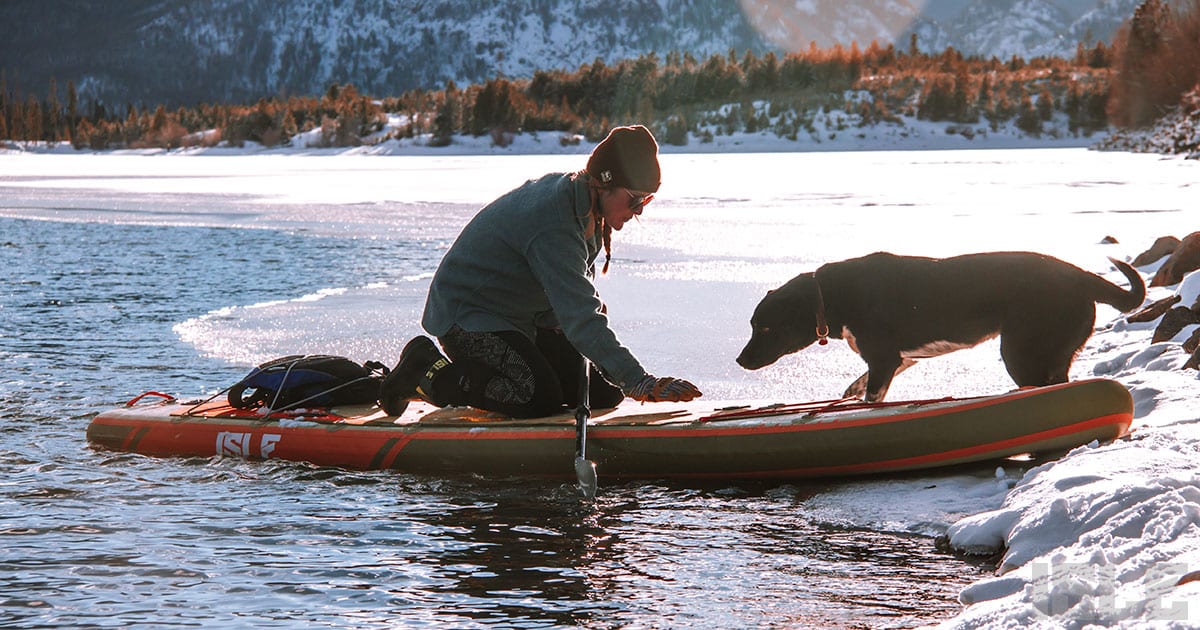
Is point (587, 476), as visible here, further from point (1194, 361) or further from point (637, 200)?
point (1194, 361)

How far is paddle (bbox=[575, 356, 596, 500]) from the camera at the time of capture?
5176 millimetres

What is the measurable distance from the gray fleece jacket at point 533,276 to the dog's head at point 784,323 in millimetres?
1167

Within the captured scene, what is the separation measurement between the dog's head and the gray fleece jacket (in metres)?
1.17

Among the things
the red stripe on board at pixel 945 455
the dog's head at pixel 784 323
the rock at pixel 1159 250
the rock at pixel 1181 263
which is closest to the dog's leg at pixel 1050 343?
the red stripe on board at pixel 945 455

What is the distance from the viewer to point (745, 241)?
49.8ft

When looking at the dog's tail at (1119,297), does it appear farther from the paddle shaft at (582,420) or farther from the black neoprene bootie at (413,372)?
the black neoprene bootie at (413,372)

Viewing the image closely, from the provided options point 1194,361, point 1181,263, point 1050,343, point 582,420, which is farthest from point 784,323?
point 1181,263

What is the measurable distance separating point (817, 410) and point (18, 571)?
3.18m

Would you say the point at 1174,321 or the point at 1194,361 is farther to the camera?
the point at 1174,321

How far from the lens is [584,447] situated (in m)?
5.29

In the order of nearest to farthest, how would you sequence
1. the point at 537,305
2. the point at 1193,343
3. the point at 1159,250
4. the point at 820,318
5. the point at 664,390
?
the point at 664,390, the point at 537,305, the point at 820,318, the point at 1193,343, the point at 1159,250

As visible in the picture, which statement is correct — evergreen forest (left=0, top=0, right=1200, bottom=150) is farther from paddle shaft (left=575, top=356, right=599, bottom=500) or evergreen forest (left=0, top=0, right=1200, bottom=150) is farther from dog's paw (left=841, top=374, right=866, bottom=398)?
paddle shaft (left=575, top=356, right=599, bottom=500)

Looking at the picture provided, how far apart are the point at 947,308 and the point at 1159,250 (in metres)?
6.00

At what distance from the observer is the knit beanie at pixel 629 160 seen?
4.84 metres
